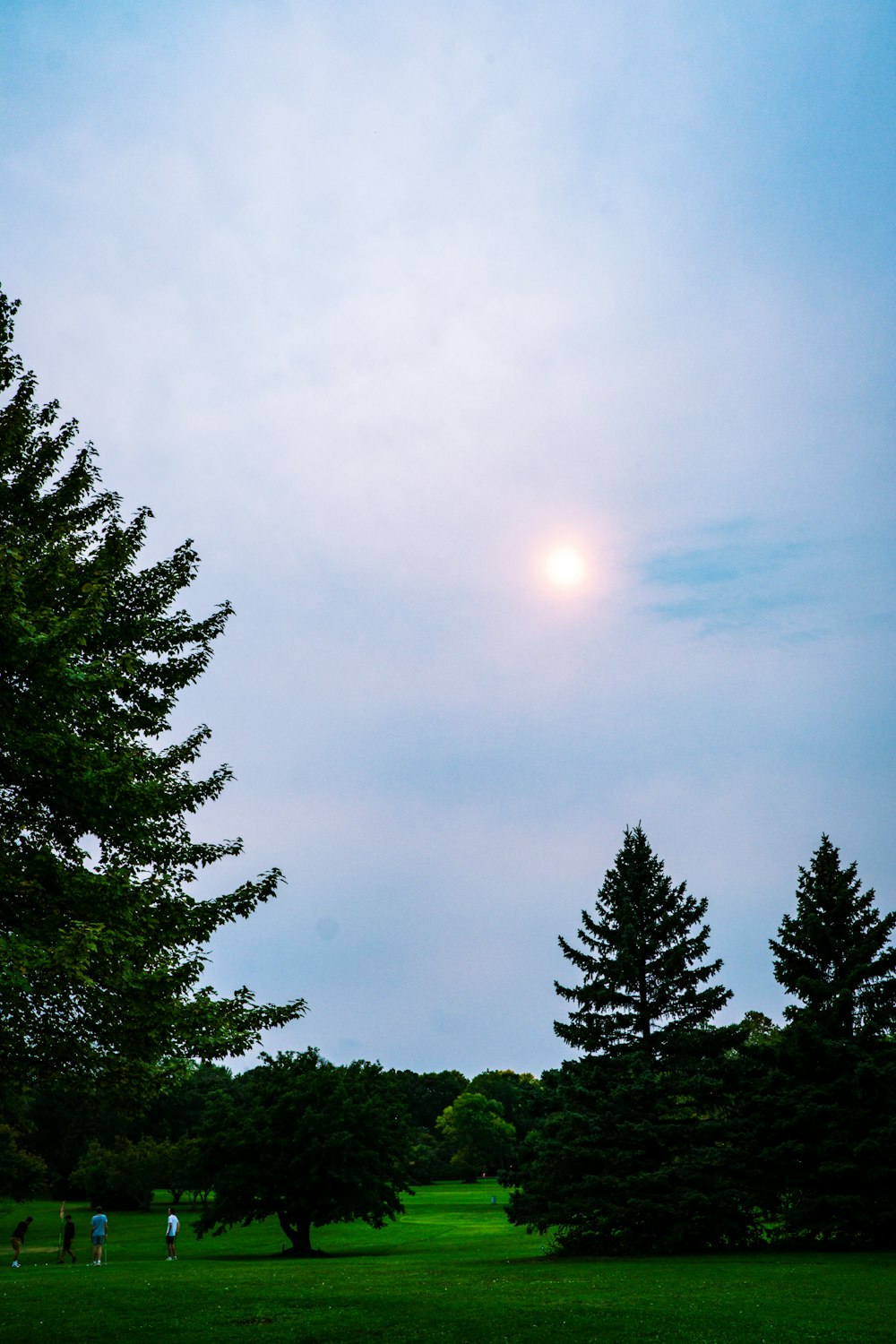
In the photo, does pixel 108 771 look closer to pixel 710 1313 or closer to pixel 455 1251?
pixel 710 1313

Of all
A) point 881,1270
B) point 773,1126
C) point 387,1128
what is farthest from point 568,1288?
point 387,1128

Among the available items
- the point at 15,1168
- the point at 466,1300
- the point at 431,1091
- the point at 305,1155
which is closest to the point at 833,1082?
the point at 466,1300

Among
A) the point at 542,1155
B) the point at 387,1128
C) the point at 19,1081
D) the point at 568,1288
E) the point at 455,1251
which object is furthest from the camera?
the point at 387,1128

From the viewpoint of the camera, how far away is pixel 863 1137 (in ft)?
94.4

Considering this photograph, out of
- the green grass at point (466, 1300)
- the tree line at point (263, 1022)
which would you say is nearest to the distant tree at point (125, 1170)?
the tree line at point (263, 1022)

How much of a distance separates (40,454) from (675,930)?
27155 mm

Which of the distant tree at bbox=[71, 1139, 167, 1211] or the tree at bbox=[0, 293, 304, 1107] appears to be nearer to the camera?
the tree at bbox=[0, 293, 304, 1107]

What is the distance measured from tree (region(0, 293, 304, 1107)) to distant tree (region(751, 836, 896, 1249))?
828 inches

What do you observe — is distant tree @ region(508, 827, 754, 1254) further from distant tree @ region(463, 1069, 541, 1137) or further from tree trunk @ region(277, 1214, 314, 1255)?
distant tree @ region(463, 1069, 541, 1137)

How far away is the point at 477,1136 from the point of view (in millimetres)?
112000

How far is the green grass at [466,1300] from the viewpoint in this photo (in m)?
15.7

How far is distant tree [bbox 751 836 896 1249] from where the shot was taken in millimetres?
28922

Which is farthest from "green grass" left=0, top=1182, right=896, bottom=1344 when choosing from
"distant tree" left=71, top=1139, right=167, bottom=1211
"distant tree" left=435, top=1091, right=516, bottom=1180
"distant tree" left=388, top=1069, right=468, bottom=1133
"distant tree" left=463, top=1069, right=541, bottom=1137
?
"distant tree" left=388, top=1069, right=468, bottom=1133

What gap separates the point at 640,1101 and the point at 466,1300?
13.2 metres
